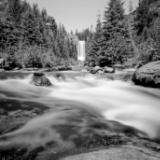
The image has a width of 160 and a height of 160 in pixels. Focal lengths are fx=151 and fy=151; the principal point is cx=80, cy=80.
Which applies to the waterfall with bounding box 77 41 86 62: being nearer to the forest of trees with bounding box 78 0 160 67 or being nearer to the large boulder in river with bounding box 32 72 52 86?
the forest of trees with bounding box 78 0 160 67

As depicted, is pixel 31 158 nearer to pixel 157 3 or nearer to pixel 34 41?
pixel 34 41

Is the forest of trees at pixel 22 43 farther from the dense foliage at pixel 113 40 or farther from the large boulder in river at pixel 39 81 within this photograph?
the large boulder in river at pixel 39 81

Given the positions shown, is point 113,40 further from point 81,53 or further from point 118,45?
point 81,53

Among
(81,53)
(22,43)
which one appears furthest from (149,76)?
(81,53)

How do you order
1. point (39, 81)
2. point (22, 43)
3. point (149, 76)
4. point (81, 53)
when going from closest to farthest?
1. point (149, 76)
2. point (39, 81)
3. point (22, 43)
4. point (81, 53)

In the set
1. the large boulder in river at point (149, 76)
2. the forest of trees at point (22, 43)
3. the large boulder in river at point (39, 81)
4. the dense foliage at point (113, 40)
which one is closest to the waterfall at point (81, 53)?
the forest of trees at point (22, 43)

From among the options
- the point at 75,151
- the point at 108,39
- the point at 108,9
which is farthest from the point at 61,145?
the point at 108,9

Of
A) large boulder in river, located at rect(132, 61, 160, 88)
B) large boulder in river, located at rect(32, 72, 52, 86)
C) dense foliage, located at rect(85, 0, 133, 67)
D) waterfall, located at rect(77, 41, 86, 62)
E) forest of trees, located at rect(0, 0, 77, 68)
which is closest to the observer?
large boulder in river, located at rect(132, 61, 160, 88)

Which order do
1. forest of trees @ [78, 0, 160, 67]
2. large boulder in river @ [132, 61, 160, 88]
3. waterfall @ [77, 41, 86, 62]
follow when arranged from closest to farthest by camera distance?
large boulder in river @ [132, 61, 160, 88], forest of trees @ [78, 0, 160, 67], waterfall @ [77, 41, 86, 62]

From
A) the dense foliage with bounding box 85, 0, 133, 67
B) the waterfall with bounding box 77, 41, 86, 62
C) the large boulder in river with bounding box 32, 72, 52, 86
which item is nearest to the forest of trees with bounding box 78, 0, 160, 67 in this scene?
the dense foliage with bounding box 85, 0, 133, 67

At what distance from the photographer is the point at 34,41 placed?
120 ft

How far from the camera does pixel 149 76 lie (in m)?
7.40

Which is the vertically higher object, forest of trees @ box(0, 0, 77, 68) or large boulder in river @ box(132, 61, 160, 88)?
forest of trees @ box(0, 0, 77, 68)

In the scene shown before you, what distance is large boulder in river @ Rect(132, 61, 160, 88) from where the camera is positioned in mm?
7102
